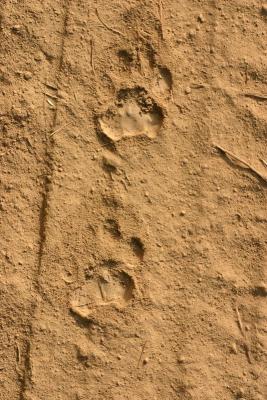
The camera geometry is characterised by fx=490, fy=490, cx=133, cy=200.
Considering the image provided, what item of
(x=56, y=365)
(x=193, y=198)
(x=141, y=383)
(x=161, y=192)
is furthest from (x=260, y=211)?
(x=56, y=365)

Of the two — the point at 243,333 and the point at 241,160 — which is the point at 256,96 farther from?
the point at 243,333

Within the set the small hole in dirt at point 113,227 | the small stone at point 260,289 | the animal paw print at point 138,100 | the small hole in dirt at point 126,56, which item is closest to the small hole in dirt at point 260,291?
the small stone at point 260,289

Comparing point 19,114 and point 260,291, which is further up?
point 19,114

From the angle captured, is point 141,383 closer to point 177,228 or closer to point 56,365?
point 56,365

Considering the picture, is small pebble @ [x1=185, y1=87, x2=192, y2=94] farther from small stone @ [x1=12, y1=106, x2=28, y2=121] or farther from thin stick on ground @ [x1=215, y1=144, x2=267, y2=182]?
small stone @ [x1=12, y1=106, x2=28, y2=121]

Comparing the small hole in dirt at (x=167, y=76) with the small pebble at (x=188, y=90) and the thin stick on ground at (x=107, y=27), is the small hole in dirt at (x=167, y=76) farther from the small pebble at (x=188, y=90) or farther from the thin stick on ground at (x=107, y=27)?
the thin stick on ground at (x=107, y=27)

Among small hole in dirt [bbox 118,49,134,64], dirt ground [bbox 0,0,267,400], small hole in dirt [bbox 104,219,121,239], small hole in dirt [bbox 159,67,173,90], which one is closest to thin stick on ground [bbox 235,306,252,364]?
dirt ground [bbox 0,0,267,400]

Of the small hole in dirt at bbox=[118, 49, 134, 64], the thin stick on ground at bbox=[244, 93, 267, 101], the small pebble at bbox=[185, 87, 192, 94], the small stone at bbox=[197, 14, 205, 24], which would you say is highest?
the small stone at bbox=[197, 14, 205, 24]

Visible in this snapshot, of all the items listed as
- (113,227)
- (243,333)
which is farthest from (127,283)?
(243,333)

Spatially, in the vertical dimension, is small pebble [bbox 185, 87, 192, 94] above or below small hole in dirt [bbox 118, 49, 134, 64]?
below
